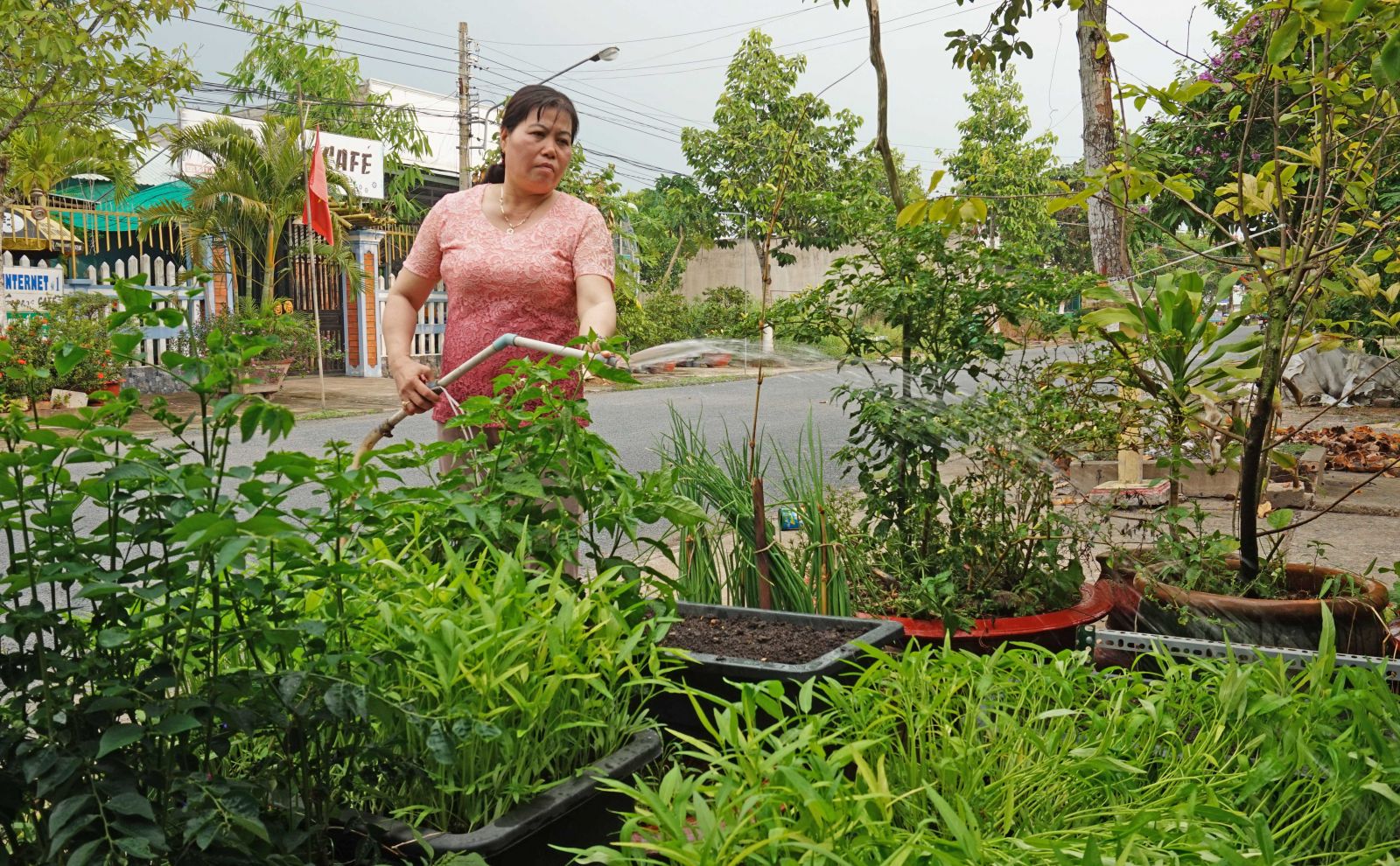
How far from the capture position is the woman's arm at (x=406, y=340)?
110 inches

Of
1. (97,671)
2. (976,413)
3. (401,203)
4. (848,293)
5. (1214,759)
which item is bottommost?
(1214,759)

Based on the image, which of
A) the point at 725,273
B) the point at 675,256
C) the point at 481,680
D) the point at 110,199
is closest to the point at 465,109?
the point at 110,199

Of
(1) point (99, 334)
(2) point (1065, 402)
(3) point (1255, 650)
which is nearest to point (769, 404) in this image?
(1) point (99, 334)

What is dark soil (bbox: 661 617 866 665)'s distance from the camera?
268 centimetres

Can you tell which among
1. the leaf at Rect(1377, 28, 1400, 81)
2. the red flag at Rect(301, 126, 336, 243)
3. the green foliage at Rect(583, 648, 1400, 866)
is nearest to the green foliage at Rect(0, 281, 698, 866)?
the green foliage at Rect(583, 648, 1400, 866)

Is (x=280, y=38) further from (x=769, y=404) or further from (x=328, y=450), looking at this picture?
(x=328, y=450)

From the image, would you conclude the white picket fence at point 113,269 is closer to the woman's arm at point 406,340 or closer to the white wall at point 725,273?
the woman's arm at point 406,340

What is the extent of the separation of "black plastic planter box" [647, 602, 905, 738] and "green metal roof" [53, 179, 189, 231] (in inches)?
635

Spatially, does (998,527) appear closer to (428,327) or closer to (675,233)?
(428,327)

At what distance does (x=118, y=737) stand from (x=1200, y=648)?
236cm

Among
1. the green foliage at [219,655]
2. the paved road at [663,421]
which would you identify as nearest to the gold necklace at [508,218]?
the green foliage at [219,655]

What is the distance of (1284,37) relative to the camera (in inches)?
85.8

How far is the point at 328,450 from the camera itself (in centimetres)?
195

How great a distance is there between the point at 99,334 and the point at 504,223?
39.3 feet
